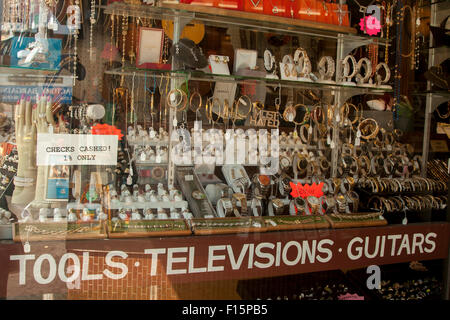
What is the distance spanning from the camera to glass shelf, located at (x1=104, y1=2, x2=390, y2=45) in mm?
2359

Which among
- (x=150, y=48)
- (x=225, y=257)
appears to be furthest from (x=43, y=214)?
(x=150, y=48)

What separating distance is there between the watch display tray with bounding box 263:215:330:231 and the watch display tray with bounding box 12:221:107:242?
34.0 inches

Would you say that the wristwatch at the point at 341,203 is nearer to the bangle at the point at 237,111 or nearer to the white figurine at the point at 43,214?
the bangle at the point at 237,111

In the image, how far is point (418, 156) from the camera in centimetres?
295

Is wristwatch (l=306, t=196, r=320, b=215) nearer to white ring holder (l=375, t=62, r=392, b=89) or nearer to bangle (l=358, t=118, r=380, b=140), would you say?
bangle (l=358, t=118, r=380, b=140)

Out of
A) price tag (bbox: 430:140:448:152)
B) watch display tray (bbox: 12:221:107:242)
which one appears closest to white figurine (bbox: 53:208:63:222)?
watch display tray (bbox: 12:221:107:242)

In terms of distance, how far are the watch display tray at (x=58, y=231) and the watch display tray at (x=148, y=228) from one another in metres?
0.05

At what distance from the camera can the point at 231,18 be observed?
2.54 meters

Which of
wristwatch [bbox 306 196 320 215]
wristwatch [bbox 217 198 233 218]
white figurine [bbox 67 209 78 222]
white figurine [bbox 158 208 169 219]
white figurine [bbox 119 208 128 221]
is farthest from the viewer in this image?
wristwatch [bbox 306 196 320 215]

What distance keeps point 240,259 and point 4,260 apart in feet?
3.53

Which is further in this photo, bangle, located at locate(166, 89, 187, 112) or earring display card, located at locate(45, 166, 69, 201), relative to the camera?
bangle, located at locate(166, 89, 187, 112)

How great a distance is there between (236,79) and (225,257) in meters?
0.97

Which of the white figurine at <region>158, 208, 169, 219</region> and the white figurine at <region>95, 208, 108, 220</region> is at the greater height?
the white figurine at <region>95, 208, 108, 220</region>
